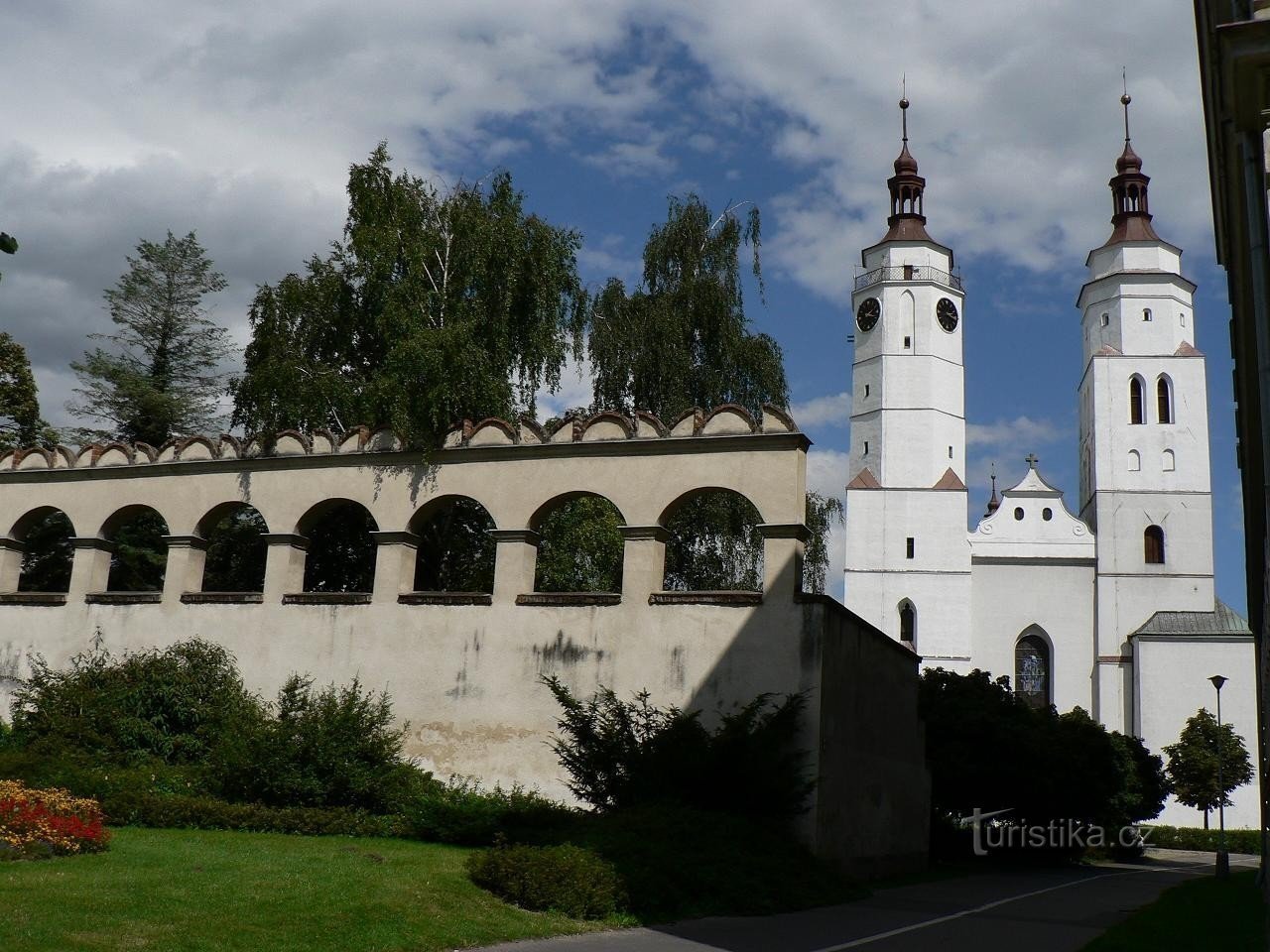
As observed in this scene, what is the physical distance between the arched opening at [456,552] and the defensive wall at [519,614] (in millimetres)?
4248

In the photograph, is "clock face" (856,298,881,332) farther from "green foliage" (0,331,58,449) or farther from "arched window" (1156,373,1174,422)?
"green foliage" (0,331,58,449)

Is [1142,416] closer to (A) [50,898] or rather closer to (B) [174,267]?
(B) [174,267]

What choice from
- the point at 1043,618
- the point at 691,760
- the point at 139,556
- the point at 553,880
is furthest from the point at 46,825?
the point at 1043,618

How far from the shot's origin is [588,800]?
53.9ft

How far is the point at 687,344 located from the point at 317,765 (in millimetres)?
19355

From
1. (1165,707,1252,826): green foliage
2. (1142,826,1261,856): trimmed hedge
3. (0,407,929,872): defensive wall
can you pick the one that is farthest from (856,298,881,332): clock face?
(0,407,929,872): defensive wall

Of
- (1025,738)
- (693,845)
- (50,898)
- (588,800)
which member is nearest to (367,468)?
(588,800)

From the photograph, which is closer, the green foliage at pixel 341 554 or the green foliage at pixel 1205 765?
the green foliage at pixel 341 554

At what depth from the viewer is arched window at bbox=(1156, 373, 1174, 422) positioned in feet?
203

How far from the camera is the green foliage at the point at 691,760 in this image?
16.0 metres

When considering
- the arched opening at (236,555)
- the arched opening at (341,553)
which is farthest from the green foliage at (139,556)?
the arched opening at (341,553)

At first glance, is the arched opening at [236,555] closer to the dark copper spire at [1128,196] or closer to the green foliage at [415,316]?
the green foliage at [415,316]

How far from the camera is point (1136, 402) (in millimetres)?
62312

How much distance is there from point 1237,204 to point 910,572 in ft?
157
